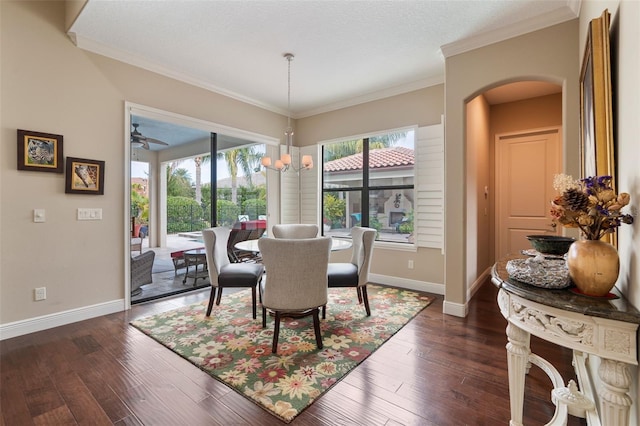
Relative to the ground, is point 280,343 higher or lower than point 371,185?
lower

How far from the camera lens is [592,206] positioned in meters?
1.07

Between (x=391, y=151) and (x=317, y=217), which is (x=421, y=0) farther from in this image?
(x=317, y=217)

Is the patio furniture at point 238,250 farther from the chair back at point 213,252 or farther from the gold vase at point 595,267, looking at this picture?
the gold vase at point 595,267

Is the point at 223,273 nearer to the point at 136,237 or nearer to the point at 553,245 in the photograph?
the point at 136,237

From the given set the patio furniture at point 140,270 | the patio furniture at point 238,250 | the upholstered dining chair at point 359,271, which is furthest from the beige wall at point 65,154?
the upholstered dining chair at point 359,271

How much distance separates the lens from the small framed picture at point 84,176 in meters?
2.88

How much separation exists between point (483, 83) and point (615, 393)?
2805 mm

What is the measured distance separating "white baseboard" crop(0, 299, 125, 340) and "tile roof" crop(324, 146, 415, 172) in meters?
3.58

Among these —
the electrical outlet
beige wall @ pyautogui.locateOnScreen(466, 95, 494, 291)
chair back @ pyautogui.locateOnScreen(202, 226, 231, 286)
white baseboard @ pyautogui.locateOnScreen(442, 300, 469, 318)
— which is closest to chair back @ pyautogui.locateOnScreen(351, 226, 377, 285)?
white baseboard @ pyautogui.locateOnScreen(442, 300, 469, 318)

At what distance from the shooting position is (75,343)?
8.14 feet

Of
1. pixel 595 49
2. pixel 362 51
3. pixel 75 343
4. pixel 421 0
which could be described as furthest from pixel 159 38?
pixel 595 49

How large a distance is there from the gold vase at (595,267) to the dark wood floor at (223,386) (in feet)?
3.25

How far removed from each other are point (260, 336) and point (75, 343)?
1582 mm

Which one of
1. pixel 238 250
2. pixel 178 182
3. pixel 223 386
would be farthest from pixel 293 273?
pixel 178 182
